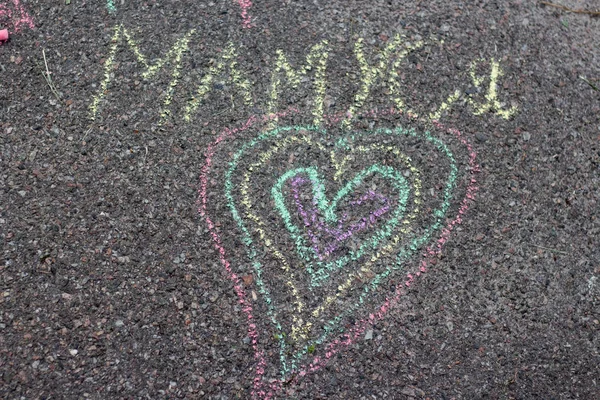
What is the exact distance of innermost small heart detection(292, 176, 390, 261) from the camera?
113 inches

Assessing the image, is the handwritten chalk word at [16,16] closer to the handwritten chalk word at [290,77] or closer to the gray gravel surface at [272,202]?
the gray gravel surface at [272,202]

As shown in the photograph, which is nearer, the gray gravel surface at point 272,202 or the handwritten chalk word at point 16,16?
the gray gravel surface at point 272,202

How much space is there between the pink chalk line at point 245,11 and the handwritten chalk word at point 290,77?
17 centimetres

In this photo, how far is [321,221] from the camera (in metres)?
2.91

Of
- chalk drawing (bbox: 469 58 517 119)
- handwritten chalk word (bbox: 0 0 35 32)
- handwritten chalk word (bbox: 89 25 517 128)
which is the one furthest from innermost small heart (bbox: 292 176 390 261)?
handwritten chalk word (bbox: 0 0 35 32)

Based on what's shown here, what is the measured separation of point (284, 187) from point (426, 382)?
1180 millimetres

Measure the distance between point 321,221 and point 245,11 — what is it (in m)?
1.33

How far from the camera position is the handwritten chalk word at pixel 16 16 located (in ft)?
10.6

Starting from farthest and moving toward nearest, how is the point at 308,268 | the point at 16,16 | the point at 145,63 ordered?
the point at 16,16
the point at 145,63
the point at 308,268

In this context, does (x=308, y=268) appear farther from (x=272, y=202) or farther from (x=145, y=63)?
(x=145, y=63)

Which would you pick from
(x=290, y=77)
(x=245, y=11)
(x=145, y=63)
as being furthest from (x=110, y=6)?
(x=290, y=77)

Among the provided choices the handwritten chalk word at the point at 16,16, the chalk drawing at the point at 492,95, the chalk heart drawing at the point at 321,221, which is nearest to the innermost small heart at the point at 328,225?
the chalk heart drawing at the point at 321,221

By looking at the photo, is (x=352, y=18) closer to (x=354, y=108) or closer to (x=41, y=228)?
(x=354, y=108)

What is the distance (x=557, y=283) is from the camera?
2.92 metres
